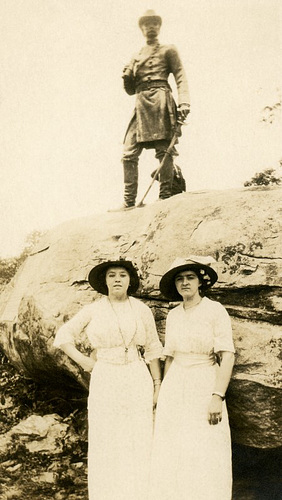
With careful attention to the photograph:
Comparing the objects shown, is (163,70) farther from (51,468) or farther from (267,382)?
(51,468)

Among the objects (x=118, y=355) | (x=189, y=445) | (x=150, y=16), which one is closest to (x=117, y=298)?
(x=118, y=355)

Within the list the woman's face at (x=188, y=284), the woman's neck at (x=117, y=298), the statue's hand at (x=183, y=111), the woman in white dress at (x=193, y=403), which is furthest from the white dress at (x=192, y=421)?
the statue's hand at (x=183, y=111)

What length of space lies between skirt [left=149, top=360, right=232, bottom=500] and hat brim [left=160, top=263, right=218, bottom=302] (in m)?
0.66

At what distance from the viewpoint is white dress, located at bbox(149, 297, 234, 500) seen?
3.36m

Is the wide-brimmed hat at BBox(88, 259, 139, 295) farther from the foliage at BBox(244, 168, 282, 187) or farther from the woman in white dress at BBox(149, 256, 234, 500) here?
the foliage at BBox(244, 168, 282, 187)

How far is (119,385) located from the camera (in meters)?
3.63

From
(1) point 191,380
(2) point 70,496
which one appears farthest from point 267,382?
(2) point 70,496

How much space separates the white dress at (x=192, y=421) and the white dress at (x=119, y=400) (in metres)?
0.11

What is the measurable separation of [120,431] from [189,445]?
497mm

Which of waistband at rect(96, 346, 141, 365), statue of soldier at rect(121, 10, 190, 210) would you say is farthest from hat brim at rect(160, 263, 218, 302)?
statue of soldier at rect(121, 10, 190, 210)

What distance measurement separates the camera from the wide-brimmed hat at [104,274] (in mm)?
3846

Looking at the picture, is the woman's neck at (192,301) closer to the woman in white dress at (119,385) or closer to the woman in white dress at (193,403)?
the woman in white dress at (193,403)

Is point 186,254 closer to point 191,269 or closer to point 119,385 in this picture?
point 191,269

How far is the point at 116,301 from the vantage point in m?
3.88
